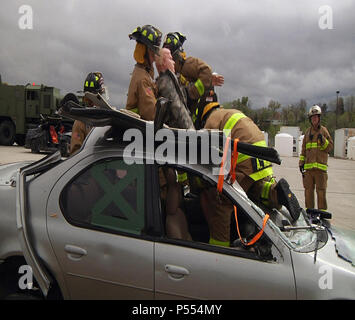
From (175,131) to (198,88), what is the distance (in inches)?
41.8

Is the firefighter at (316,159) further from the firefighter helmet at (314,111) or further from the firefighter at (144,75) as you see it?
the firefighter at (144,75)

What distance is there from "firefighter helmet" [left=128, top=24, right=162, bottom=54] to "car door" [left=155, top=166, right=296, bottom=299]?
79.6 inches

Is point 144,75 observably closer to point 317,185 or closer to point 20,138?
point 317,185

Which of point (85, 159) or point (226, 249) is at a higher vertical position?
point (85, 159)

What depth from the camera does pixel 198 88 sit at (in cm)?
296

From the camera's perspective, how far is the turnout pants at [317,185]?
19.1ft

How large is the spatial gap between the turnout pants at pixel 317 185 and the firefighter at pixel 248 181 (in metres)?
3.65

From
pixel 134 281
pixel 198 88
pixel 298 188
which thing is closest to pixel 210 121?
pixel 198 88

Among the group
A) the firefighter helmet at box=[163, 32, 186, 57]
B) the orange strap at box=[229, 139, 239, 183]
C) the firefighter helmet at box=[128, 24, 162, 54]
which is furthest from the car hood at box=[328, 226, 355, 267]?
the firefighter helmet at box=[163, 32, 186, 57]

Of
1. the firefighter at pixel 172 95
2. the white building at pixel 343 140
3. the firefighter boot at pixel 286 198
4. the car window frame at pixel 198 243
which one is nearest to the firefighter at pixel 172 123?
the firefighter at pixel 172 95

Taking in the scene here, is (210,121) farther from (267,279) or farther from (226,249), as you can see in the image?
(267,279)

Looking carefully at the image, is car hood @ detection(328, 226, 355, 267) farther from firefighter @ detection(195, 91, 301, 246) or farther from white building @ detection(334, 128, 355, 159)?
white building @ detection(334, 128, 355, 159)

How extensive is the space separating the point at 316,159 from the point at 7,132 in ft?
55.2

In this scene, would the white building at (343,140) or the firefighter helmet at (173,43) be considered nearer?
the firefighter helmet at (173,43)
